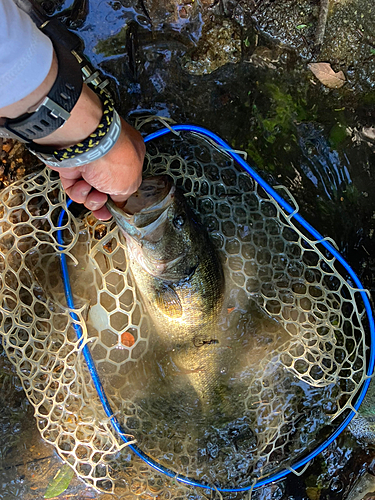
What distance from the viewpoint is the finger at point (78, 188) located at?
240 cm

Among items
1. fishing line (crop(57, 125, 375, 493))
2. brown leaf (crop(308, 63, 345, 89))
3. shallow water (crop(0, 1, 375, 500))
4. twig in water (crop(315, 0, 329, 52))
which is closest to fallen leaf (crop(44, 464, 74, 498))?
shallow water (crop(0, 1, 375, 500))

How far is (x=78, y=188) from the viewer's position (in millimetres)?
2402

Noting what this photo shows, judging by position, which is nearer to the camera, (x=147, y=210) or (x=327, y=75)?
(x=147, y=210)

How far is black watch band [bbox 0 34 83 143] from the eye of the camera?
180 centimetres

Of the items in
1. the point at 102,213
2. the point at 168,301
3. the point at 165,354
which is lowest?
the point at 165,354

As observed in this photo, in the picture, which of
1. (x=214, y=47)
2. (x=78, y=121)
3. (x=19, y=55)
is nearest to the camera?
(x=19, y=55)

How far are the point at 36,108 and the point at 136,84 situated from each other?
62.6 inches

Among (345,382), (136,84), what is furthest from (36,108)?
(345,382)

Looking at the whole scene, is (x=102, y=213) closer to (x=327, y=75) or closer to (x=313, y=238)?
(x=313, y=238)

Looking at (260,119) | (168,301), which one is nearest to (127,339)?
(168,301)

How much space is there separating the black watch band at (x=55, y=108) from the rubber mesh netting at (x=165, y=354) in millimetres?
1024

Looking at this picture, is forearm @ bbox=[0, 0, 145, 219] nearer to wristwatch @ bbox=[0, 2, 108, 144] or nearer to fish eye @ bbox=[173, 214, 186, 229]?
wristwatch @ bbox=[0, 2, 108, 144]

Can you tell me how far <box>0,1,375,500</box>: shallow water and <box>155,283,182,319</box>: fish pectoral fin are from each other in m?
1.42

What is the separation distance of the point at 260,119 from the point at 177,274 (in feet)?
5.43
